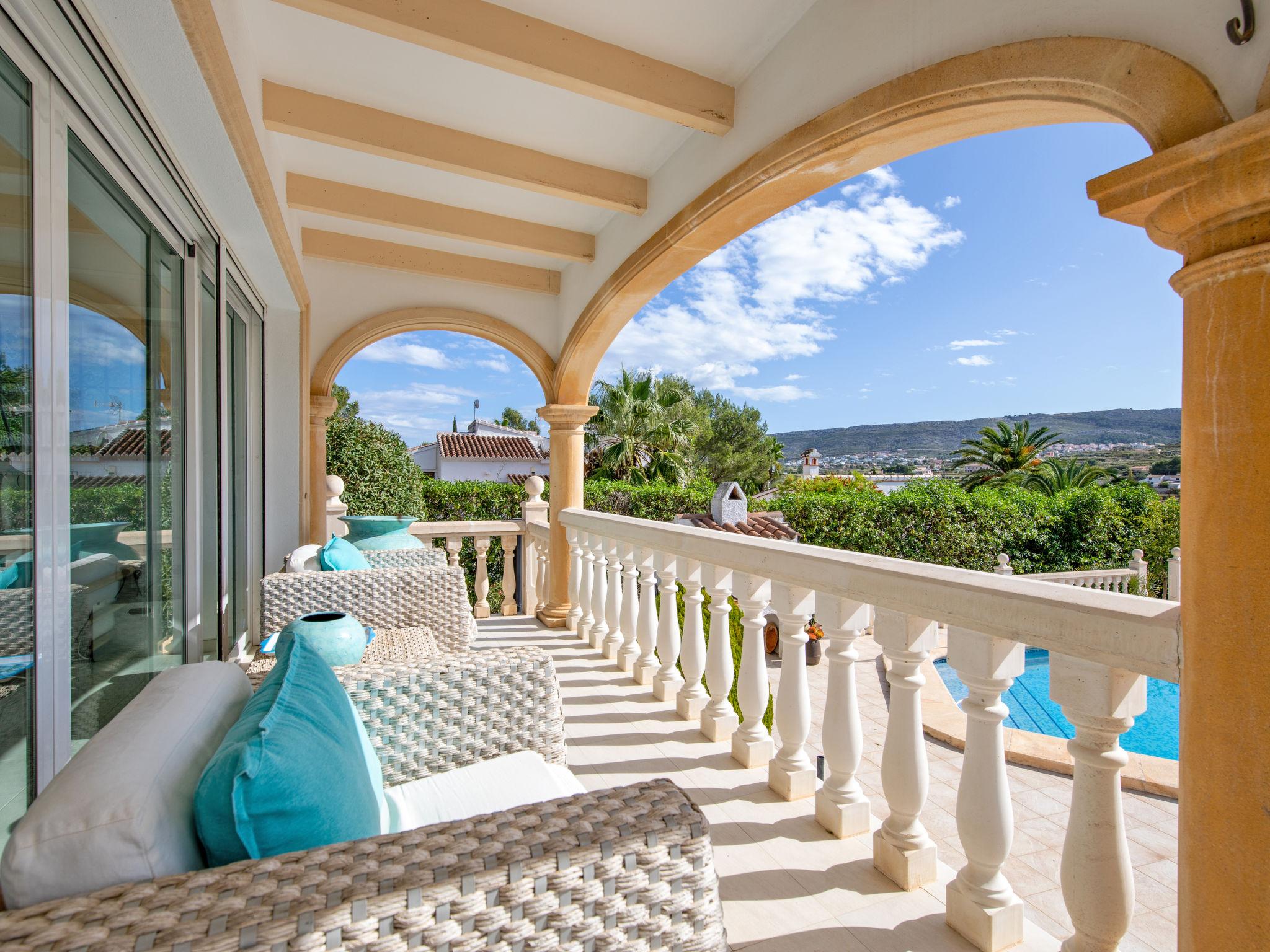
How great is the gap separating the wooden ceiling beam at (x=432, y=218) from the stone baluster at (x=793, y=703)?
2680mm

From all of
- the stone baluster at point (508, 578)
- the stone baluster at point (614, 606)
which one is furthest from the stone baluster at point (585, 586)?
the stone baluster at point (508, 578)

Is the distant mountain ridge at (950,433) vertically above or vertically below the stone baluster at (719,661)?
above

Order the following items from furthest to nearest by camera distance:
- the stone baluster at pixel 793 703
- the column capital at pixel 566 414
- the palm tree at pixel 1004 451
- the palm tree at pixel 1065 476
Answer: the palm tree at pixel 1004 451
the palm tree at pixel 1065 476
the column capital at pixel 566 414
the stone baluster at pixel 793 703

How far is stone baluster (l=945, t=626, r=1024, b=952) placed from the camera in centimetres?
129

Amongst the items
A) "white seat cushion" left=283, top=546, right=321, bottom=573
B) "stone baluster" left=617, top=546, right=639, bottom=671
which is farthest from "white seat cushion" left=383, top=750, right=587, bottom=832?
"white seat cushion" left=283, top=546, right=321, bottom=573

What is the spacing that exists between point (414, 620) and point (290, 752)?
2.01 metres

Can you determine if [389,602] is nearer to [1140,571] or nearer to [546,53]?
[546,53]

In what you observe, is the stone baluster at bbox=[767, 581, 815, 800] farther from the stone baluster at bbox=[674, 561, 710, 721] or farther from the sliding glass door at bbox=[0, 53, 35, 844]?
the sliding glass door at bbox=[0, 53, 35, 844]

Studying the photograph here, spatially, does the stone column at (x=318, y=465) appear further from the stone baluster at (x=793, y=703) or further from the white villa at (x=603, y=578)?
the stone baluster at (x=793, y=703)

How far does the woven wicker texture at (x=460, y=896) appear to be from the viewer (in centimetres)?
60

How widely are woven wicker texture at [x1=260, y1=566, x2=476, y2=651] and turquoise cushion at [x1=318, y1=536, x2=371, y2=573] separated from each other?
5.6 inches

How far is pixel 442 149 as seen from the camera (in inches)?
110

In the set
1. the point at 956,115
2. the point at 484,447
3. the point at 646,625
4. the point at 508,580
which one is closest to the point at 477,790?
the point at 646,625

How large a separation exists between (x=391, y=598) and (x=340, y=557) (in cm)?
35
